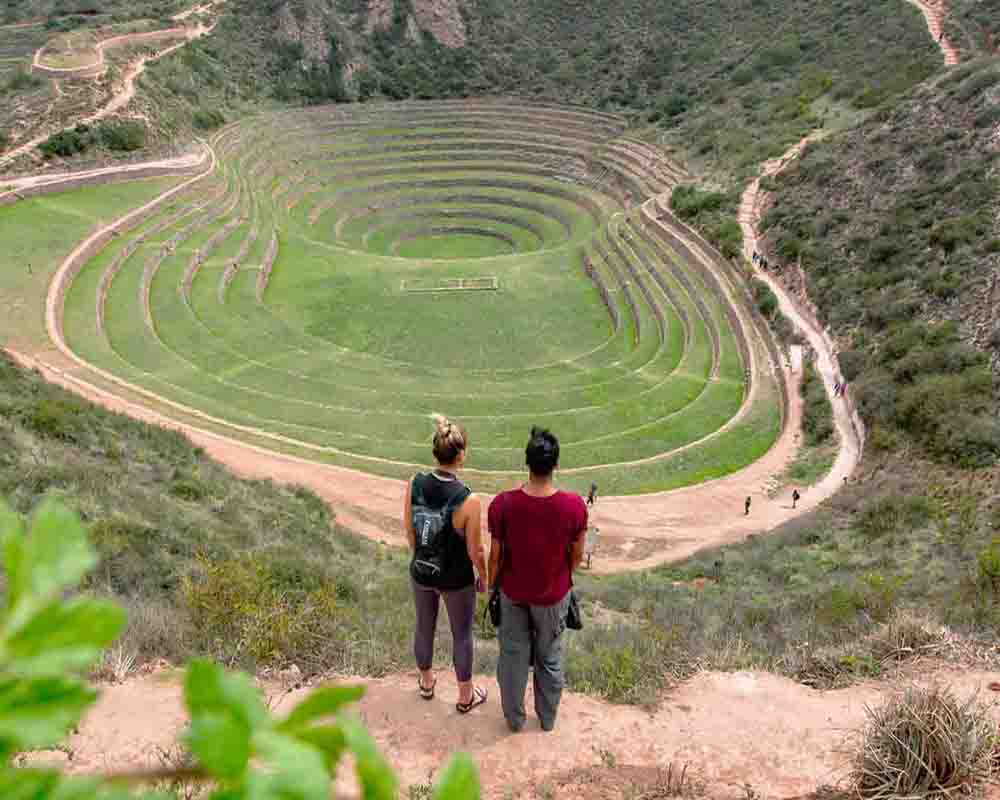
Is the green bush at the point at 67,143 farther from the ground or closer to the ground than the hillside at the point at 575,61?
closer to the ground

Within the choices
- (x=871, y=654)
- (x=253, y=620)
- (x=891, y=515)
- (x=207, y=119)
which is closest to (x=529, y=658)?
(x=253, y=620)

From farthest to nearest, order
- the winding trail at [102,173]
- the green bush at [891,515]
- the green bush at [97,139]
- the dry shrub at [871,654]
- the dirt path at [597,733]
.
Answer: the green bush at [97,139] → the winding trail at [102,173] → the green bush at [891,515] → the dry shrub at [871,654] → the dirt path at [597,733]

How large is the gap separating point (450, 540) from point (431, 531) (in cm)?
13

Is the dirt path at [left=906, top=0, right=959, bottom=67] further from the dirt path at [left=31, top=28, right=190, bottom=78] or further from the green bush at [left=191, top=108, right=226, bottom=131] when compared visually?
the dirt path at [left=31, top=28, right=190, bottom=78]

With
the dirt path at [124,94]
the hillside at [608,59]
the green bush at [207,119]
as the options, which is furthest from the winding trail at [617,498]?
the green bush at [207,119]

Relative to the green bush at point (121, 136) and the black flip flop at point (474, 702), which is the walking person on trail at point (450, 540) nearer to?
the black flip flop at point (474, 702)

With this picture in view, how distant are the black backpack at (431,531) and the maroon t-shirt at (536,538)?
10.0 inches

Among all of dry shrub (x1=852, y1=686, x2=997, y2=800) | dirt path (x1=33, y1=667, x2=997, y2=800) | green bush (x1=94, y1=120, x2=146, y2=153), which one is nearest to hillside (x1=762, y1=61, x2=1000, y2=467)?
dirt path (x1=33, y1=667, x2=997, y2=800)

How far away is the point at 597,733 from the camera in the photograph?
483cm

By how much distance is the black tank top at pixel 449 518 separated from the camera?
15.7 ft

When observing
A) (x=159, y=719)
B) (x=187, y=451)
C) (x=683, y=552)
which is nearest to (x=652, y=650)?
(x=159, y=719)

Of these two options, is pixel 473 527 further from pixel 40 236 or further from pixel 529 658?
pixel 40 236

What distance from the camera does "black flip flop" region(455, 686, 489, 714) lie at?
16.7 feet

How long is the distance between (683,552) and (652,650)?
10.1 m
